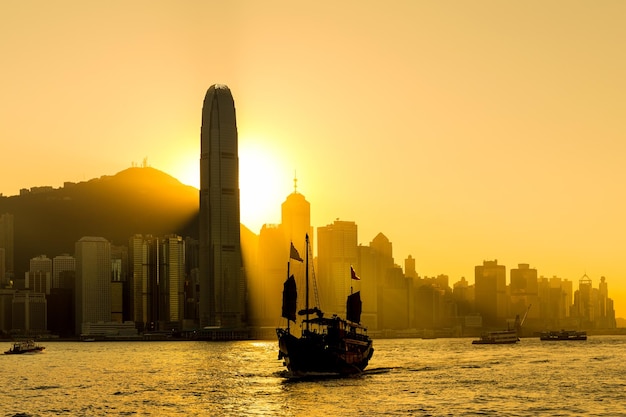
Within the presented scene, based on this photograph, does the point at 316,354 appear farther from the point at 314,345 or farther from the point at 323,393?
the point at 323,393

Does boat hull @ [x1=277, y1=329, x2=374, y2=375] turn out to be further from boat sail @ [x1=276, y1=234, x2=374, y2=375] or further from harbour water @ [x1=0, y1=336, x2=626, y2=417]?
harbour water @ [x1=0, y1=336, x2=626, y2=417]

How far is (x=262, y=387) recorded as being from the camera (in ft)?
460

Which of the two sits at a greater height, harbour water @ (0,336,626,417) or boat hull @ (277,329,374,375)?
boat hull @ (277,329,374,375)

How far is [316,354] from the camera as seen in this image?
488ft

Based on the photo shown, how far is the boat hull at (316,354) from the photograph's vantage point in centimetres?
14625

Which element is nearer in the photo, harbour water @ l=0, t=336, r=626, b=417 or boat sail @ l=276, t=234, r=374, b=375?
harbour water @ l=0, t=336, r=626, b=417

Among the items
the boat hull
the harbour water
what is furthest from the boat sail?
the harbour water

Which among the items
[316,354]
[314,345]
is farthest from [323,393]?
[316,354]

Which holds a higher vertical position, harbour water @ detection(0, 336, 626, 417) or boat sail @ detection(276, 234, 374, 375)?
boat sail @ detection(276, 234, 374, 375)

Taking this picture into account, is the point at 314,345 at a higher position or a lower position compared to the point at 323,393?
higher

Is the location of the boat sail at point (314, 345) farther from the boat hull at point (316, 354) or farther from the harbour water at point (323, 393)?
the harbour water at point (323, 393)

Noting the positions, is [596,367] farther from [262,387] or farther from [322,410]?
[322,410]

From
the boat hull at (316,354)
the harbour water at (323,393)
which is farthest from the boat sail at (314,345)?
the harbour water at (323,393)

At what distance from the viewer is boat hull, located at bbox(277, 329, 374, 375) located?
146 metres
